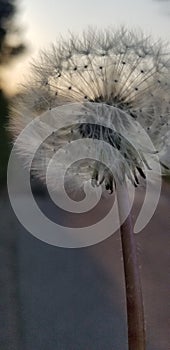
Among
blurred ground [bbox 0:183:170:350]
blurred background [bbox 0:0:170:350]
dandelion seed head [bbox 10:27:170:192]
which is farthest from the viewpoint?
blurred ground [bbox 0:183:170:350]

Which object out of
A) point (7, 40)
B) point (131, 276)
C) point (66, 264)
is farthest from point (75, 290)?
Result: point (7, 40)

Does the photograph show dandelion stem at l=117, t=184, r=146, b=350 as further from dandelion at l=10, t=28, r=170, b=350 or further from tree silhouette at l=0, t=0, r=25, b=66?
tree silhouette at l=0, t=0, r=25, b=66

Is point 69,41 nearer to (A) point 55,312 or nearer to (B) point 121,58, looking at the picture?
(B) point 121,58

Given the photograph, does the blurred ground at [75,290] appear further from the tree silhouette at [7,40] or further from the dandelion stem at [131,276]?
the tree silhouette at [7,40]

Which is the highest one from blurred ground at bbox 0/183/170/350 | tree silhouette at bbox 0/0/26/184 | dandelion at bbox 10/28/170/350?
tree silhouette at bbox 0/0/26/184

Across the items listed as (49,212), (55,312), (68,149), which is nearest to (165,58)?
(68,149)

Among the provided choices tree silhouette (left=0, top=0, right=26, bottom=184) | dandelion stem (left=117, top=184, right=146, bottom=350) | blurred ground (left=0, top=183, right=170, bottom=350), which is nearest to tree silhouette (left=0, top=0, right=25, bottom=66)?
tree silhouette (left=0, top=0, right=26, bottom=184)

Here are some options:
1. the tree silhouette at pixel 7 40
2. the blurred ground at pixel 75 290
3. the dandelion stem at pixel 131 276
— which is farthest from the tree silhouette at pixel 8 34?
the dandelion stem at pixel 131 276
